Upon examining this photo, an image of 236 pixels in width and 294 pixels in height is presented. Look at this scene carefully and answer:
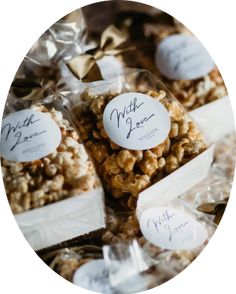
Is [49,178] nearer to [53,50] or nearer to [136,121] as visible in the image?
[136,121]

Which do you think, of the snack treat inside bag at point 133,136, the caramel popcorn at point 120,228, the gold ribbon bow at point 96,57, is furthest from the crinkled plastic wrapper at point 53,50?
the caramel popcorn at point 120,228

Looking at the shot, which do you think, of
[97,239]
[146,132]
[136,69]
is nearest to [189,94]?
[136,69]

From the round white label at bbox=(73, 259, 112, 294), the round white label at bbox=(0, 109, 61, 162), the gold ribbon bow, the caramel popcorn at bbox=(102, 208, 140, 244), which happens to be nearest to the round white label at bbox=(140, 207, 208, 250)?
the caramel popcorn at bbox=(102, 208, 140, 244)

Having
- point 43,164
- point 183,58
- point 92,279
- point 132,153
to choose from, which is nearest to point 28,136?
point 43,164

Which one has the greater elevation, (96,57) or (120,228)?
(96,57)

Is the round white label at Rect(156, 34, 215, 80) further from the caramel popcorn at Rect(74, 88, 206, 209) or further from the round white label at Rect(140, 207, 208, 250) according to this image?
the round white label at Rect(140, 207, 208, 250)

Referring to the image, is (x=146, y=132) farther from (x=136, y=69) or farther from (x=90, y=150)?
(x=136, y=69)
